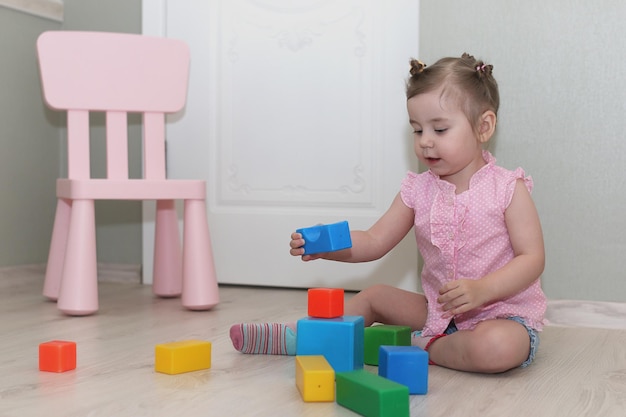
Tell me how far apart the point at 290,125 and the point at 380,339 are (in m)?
0.84

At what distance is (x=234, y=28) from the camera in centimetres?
189

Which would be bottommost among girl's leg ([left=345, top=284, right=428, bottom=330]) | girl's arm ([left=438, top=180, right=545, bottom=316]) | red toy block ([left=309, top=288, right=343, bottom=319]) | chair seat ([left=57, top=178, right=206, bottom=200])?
girl's leg ([left=345, top=284, right=428, bottom=330])

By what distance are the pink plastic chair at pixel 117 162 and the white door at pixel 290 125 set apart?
19cm

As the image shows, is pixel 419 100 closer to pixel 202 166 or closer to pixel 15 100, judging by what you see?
pixel 202 166

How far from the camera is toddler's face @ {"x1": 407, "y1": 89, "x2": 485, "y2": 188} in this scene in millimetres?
1158

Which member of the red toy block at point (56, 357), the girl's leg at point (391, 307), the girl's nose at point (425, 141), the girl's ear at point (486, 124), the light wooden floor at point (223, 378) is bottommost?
the light wooden floor at point (223, 378)

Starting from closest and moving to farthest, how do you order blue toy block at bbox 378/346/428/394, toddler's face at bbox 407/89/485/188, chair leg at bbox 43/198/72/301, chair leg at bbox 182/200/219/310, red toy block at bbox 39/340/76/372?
blue toy block at bbox 378/346/428/394
red toy block at bbox 39/340/76/372
toddler's face at bbox 407/89/485/188
chair leg at bbox 182/200/219/310
chair leg at bbox 43/198/72/301

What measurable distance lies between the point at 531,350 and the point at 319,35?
982 millimetres

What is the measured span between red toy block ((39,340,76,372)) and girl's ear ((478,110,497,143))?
69 centimetres

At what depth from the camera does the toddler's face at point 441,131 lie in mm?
1158

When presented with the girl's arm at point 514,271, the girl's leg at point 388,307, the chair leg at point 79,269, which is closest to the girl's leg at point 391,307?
the girl's leg at point 388,307

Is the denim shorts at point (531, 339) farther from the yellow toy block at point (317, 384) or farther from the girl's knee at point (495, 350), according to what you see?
the yellow toy block at point (317, 384)

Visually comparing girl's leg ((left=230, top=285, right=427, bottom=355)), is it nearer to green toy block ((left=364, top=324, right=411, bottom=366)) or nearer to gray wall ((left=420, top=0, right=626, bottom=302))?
green toy block ((left=364, top=324, right=411, bottom=366))

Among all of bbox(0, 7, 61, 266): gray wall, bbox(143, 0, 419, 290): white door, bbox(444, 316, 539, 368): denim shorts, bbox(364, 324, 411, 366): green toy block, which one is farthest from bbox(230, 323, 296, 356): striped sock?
bbox(0, 7, 61, 266): gray wall
